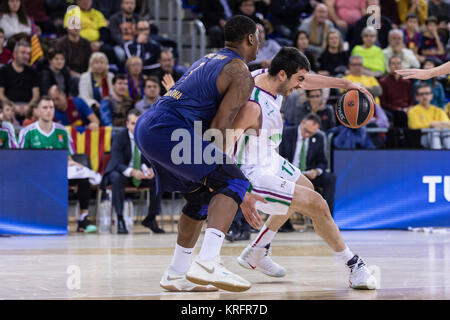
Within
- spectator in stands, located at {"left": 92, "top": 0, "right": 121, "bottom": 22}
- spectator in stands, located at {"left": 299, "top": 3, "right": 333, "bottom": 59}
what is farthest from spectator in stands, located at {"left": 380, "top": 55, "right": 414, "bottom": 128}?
spectator in stands, located at {"left": 92, "top": 0, "right": 121, "bottom": 22}

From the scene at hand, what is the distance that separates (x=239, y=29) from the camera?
17.0 ft

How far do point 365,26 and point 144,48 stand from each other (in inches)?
194

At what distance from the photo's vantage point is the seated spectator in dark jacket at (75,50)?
1355 centimetres

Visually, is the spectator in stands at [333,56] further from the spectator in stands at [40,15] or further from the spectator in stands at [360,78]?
the spectator in stands at [40,15]

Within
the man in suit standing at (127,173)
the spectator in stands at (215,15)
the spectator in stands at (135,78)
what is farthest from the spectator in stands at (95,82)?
the spectator in stands at (215,15)

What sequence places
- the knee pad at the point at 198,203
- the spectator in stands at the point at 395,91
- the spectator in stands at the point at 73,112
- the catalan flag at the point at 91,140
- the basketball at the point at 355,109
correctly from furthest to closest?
the spectator in stands at the point at 395,91
the spectator in stands at the point at 73,112
the catalan flag at the point at 91,140
the basketball at the point at 355,109
the knee pad at the point at 198,203

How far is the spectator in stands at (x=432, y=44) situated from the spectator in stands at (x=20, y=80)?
8.48 metres

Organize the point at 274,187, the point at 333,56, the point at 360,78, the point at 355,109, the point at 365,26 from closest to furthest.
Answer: the point at 274,187 < the point at 355,109 < the point at 360,78 < the point at 333,56 < the point at 365,26

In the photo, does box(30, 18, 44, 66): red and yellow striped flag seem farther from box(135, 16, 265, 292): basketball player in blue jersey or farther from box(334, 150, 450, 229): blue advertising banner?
box(135, 16, 265, 292): basketball player in blue jersey

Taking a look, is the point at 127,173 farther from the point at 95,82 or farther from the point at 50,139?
the point at 95,82

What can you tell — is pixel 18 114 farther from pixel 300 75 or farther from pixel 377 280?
pixel 377 280

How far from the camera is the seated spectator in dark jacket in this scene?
44.4ft

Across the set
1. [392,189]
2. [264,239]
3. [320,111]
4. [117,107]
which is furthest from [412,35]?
[264,239]

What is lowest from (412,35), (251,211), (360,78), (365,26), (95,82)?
(251,211)
